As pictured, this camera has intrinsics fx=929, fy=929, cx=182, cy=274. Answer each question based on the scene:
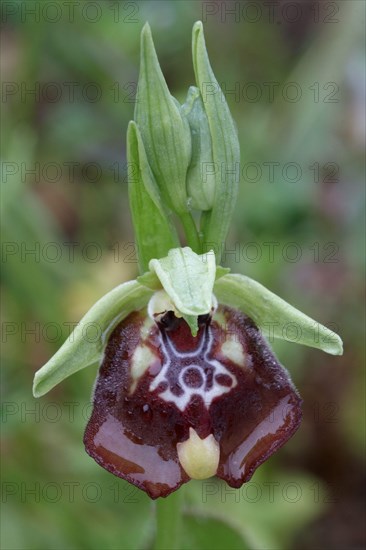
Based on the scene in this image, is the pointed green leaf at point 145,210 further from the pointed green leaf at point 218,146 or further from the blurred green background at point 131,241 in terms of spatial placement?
the blurred green background at point 131,241

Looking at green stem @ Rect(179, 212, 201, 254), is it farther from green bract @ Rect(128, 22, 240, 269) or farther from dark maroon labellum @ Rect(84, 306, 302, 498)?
dark maroon labellum @ Rect(84, 306, 302, 498)

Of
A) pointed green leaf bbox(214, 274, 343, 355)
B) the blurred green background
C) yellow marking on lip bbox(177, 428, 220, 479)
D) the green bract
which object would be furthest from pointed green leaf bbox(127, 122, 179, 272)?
the blurred green background

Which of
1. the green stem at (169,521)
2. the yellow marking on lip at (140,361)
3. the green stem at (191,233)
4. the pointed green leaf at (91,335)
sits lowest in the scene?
the green stem at (169,521)

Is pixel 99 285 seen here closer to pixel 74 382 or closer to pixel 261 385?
pixel 74 382

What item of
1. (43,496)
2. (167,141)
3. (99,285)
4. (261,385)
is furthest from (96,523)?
(167,141)

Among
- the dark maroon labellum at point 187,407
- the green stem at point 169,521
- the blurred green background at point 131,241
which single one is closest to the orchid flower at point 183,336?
the dark maroon labellum at point 187,407

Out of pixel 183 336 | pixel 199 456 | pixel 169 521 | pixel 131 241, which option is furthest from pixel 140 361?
pixel 131 241
